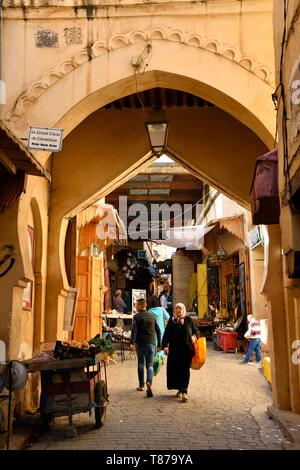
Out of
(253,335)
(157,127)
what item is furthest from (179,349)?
(253,335)

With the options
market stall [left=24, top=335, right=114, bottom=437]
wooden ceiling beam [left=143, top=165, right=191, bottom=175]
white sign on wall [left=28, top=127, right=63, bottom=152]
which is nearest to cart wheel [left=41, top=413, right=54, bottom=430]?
market stall [left=24, top=335, right=114, bottom=437]

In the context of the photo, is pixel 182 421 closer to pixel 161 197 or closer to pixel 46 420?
pixel 46 420

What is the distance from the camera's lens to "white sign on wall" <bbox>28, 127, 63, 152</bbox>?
Answer: 588 centimetres

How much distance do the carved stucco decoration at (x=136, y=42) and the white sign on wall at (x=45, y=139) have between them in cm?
62

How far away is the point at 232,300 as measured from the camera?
16453 mm

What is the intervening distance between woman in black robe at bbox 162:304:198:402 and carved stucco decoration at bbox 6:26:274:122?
161 inches

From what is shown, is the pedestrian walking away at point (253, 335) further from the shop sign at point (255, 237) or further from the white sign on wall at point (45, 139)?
the white sign on wall at point (45, 139)

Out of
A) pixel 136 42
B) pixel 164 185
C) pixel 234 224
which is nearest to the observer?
pixel 136 42

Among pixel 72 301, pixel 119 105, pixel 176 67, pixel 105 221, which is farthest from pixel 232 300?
pixel 176 67

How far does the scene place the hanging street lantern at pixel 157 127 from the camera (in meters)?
7.07

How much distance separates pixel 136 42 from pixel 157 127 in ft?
3.98

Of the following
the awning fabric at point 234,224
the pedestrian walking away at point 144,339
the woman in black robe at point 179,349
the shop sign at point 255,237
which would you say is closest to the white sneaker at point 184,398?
the woman in black robe at point 179,349

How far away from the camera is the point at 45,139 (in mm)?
5934

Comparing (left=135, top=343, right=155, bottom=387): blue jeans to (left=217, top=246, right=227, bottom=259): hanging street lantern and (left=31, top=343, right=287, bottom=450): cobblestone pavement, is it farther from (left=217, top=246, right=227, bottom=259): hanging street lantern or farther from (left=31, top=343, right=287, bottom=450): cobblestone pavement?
(left=217, top=246, right=227, bottom=259): hanging street lantern
